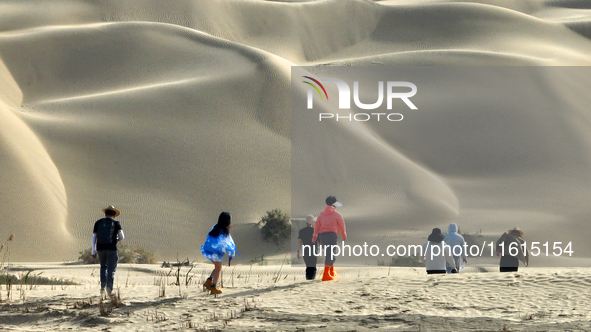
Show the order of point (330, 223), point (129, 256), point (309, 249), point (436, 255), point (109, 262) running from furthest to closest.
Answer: point (129, 256) → point (436, 255) → point (309, 249) → point (330, 223) → point (109, 262)

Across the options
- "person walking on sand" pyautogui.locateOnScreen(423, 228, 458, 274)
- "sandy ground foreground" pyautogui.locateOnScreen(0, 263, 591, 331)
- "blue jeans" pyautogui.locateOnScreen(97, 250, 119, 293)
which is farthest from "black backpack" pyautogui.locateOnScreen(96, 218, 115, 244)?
"person walking on sand" pyautogui.locateOnScreen(423, 228, 458, 274)

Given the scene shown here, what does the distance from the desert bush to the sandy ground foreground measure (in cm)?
868

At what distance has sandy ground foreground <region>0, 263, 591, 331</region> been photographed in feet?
26.1

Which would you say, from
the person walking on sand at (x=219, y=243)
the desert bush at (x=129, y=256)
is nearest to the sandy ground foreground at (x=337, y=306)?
the person walking on sand at (x=219, y=243)

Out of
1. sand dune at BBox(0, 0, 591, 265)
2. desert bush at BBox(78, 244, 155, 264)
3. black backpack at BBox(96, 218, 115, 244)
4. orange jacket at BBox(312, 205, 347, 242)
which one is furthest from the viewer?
sand dune at BBox(0, 0, 591, 265)

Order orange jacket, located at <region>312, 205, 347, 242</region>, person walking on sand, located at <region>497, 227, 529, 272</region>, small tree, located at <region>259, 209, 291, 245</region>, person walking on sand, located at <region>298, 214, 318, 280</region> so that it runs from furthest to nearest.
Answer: small tree, located at <region>259, 209, 291, 245</region> < person walking on sand, located at <region>497, 227, 529, 272</region> < person walking on sand, located at <region>298, 214, 318, 280</region> < orange jacket, located at <region>312, 205, 347, 242</region>

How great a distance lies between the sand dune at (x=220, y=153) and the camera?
2309 centimetres

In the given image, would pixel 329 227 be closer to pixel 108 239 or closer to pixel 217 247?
pixel 217 247

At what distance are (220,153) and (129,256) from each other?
8.81 metres

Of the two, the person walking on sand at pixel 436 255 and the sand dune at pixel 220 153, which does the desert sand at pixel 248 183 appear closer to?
the sand dune at pixel 220 153

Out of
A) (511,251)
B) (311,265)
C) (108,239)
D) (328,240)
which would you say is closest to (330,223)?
(328,240)

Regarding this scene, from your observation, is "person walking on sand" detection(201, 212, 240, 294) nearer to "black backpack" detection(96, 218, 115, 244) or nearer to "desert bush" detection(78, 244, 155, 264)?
"black backpack" detection(96, 218, 115, 244)

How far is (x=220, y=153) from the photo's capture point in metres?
27.7

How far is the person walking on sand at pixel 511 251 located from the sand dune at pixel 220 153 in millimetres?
8868
